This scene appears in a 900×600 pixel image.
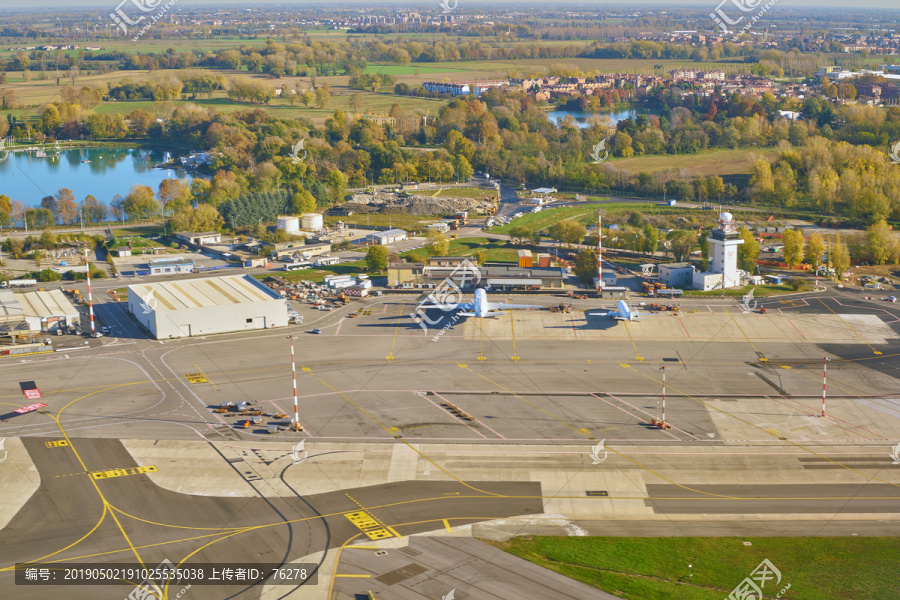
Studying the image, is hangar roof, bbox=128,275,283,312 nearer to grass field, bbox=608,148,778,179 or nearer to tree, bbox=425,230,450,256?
tree, bbox=425,230,450,256

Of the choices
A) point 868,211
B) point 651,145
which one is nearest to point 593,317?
point 868,211

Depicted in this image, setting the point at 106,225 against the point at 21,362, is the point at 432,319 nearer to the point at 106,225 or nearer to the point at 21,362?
the point at 21,362

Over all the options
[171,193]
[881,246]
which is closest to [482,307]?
[881,246]

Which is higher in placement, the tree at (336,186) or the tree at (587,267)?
the tree at (336,186)

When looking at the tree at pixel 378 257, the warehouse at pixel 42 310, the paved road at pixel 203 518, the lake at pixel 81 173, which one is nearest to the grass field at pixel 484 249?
the tree at pixel 378 257

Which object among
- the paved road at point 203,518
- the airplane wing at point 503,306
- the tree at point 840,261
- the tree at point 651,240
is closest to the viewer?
the paved road at point 203,518

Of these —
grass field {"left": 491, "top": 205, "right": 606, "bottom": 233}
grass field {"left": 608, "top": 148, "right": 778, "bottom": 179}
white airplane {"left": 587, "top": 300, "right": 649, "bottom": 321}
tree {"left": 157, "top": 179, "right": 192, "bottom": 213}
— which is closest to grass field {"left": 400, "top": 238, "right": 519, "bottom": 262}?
grass field {"left": 491, "top": 205, "right": 606, "bottom": 233}

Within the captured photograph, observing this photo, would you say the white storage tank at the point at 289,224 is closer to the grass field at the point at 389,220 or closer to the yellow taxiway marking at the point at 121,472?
the grass field at the point at 389,220

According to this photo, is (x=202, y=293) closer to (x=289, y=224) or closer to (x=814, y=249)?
(x=289, y=224)
